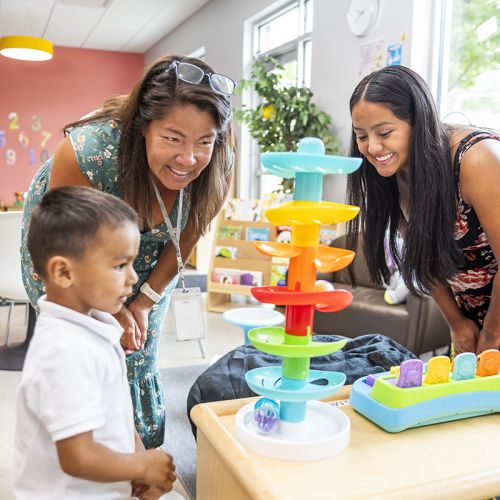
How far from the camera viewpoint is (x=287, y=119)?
4.23 m

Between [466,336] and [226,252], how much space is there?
3249 millimetres

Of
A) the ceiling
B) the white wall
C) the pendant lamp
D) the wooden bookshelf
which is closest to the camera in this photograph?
the white wall

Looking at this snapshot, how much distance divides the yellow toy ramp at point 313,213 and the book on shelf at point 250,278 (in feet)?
11.9

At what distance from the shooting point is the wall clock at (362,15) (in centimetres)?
373

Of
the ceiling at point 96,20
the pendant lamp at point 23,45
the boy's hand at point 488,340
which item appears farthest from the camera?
the ceiling at point 96,20

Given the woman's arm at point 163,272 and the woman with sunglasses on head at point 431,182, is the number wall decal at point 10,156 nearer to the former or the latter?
the woman's arm at point 163,272

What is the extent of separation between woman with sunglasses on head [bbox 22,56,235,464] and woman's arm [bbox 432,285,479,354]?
0.65m

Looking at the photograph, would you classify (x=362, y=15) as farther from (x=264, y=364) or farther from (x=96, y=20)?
(x=96, y=20)

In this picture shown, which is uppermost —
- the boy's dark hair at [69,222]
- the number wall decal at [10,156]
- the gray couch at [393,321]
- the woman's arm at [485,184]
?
the number wall decal at [10,156]

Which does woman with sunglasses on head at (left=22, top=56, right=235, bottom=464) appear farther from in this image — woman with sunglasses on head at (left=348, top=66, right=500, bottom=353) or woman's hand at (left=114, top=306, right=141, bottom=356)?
woman with sunglasses on head at (left=348, top=66, right=500, bottom=353)

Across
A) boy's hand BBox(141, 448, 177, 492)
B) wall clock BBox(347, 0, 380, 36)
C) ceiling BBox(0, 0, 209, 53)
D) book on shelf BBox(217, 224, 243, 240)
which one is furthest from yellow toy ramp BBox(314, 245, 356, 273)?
ceiling BBox(0, 0, 209, 53)

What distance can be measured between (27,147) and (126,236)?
25.5 ft

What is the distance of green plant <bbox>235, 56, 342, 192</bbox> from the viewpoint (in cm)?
414

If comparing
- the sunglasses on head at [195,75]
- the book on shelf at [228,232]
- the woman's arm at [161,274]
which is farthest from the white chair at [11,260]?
the sunglasses on head at [195,75]
